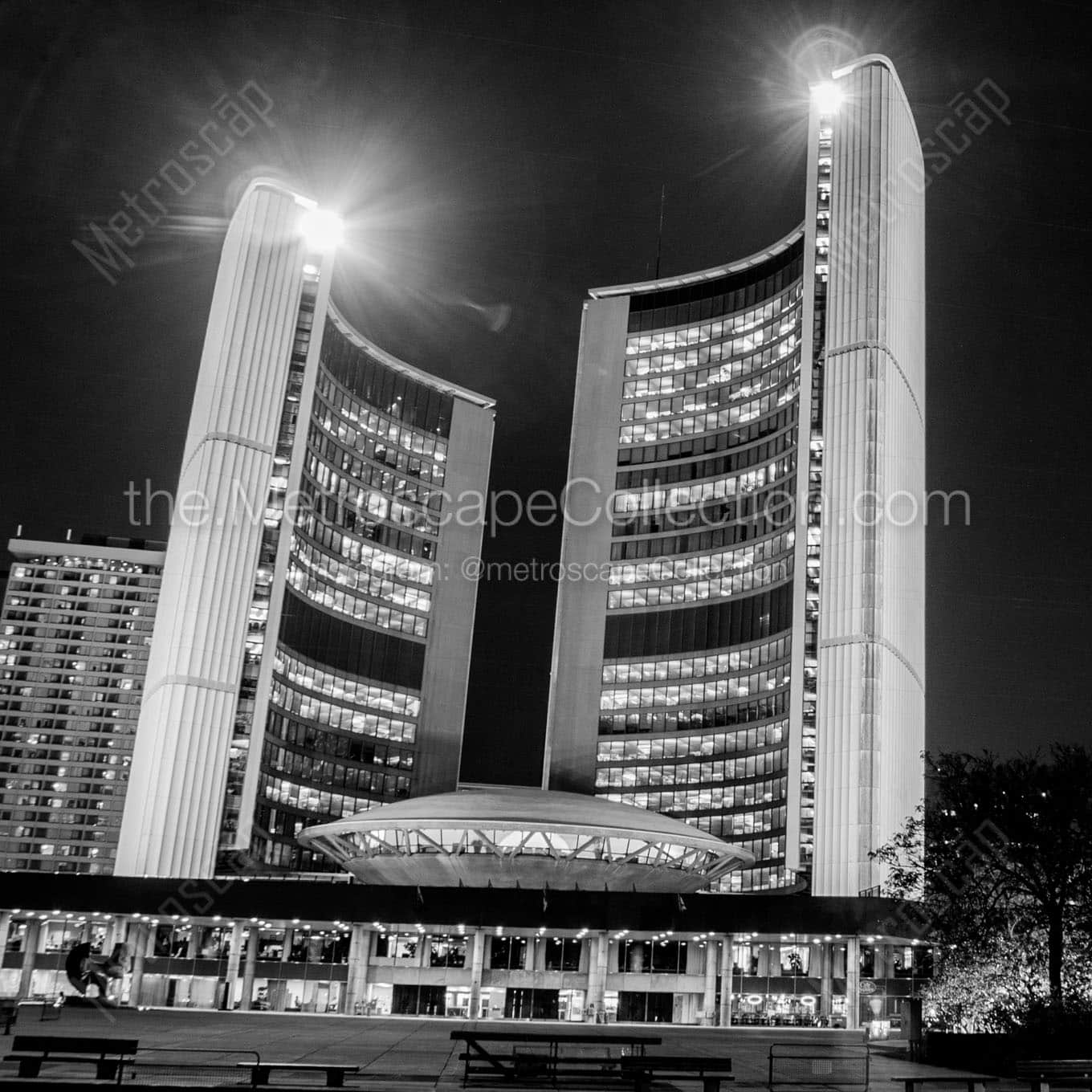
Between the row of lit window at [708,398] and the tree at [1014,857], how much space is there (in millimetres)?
99918

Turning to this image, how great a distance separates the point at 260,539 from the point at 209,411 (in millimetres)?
14963

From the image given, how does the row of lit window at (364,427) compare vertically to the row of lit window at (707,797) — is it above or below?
above

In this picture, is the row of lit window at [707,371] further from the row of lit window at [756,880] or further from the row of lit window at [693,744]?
the row of lit window at [756,880]

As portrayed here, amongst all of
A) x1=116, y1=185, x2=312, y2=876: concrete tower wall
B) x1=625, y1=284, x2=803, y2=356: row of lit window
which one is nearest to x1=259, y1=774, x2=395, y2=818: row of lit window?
x1=116, y1=185, x2=312, y2=876: concrete tower wall

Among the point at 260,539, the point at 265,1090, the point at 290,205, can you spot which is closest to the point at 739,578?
the point at 260,539

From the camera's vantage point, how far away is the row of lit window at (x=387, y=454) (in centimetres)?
14826

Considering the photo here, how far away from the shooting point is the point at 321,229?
14238 centimetres

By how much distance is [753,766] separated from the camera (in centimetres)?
14038

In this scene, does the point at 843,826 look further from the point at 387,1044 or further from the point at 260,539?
the point at 387,1044

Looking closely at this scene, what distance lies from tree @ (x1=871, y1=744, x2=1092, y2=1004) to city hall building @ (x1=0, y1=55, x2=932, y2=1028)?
38482mm

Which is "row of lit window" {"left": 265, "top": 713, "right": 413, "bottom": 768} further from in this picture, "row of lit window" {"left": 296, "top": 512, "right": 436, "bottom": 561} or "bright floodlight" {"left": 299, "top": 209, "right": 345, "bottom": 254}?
"bright floodlight" {"left": 299, "top": 209, "right": 345, "bottom": 254}

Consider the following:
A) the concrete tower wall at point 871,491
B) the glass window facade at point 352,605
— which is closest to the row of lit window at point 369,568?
the glass window facade at point 352,605

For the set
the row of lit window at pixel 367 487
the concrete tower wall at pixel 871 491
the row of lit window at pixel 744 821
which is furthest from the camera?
the row of lit window at pixel 367 487

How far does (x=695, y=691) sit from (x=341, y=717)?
147ft
